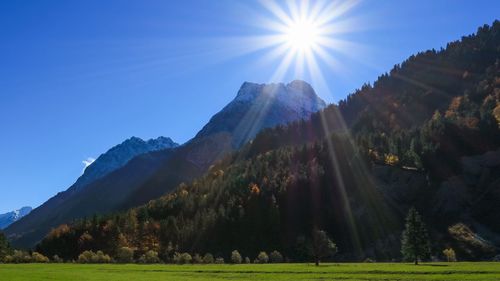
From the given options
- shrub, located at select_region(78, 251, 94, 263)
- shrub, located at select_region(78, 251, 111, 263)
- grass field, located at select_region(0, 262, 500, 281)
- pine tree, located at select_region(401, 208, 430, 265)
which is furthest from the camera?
shrub, located at select_region(78, 251, 111, 263)

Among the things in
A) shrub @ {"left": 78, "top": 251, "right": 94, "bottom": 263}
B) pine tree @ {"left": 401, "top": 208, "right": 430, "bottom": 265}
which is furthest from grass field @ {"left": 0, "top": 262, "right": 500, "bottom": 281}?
shrub @ {"left": 78, "top": 251, "right": 94, "bottom": 263}

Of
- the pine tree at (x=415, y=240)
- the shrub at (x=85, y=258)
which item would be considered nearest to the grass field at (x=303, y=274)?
the pine tree at (x=415, y=240)

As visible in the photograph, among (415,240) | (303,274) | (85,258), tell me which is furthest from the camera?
(85,258)

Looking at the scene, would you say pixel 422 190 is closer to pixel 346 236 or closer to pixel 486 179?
pixel 486 179

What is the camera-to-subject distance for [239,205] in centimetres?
19725

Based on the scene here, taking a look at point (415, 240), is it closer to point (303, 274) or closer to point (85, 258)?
point (303, 274)

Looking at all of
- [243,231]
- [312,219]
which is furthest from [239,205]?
[312,219]

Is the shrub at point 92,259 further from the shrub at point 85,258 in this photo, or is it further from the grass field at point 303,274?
the grass field at point 303,274

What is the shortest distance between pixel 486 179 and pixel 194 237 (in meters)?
107

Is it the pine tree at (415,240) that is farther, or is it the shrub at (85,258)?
the shrub at (85,258)

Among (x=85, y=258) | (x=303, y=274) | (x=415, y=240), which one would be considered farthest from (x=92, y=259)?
(x=303, y=274)

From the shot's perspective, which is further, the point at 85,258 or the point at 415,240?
the point at 85,258

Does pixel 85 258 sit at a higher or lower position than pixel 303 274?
higher

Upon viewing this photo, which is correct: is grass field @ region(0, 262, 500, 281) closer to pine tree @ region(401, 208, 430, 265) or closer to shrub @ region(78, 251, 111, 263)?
pine tree @ region(401, 208, 430, 265)
